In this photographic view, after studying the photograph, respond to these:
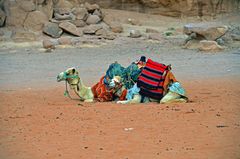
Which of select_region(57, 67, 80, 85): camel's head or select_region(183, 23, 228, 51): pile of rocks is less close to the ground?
select_region(57, 67, 80, 85): camel's head

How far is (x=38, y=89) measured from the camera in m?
13.1

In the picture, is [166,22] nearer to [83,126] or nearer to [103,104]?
[103,104]

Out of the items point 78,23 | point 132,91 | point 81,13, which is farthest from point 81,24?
point 132,91

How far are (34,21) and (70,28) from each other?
1.36 meters

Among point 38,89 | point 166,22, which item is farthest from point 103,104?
point 166,22

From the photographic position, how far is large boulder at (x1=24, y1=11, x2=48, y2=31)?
72.4ft

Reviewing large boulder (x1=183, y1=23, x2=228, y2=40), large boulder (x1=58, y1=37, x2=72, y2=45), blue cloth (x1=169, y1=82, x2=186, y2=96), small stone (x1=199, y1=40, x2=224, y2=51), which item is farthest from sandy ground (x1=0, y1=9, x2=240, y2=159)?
large boulder (x1=58, y1=37, x2=72, y2=45)

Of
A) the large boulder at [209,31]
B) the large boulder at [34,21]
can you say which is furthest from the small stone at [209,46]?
the large boulder at [34,21]

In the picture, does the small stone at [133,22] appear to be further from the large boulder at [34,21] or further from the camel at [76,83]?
the camel at [76,83]

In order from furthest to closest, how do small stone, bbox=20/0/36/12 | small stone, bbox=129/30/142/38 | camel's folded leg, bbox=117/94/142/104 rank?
1. small stone, bbox=20/0/36/12
2. small stone, bbox=129/30/142/38
3. camel's folded leg, bbox=117/94/142/104

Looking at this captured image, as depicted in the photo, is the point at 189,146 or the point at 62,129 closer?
the point at 189,146

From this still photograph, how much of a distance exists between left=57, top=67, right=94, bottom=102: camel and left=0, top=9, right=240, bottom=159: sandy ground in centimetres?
19

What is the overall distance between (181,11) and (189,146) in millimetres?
20849

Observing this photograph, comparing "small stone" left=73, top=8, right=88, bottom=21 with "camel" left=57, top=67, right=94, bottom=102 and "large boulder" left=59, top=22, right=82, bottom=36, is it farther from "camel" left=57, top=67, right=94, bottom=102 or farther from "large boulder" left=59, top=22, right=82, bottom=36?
"camel" left=57, top=67, right=94, bottom=102
